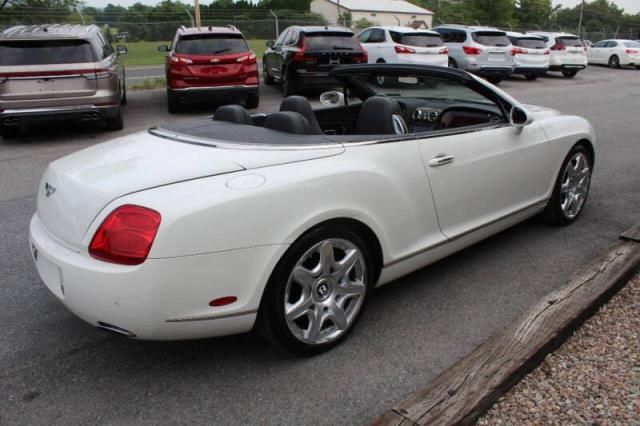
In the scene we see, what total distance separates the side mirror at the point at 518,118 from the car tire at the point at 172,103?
7.83m

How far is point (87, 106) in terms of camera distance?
323 inches

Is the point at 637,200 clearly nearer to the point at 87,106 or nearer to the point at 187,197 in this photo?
the point at 187,197

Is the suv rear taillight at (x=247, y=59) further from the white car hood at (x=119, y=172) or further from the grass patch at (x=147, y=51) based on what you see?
the grass patch at (x=147, y=51)

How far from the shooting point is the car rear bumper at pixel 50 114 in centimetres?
786

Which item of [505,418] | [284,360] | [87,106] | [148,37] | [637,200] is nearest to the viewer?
[505,418]

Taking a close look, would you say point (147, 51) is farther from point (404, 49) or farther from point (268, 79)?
point (404, 49)

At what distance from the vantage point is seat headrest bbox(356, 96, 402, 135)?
3467 mm

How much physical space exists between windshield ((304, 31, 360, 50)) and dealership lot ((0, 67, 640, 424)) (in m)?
8.63

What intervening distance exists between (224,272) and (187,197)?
35 cm

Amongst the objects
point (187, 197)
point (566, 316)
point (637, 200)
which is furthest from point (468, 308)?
point (637, 200)

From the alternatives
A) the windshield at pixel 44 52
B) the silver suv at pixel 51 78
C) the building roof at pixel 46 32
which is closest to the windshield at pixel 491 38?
the building roof at pixel 46 32

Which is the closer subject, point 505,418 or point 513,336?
point 505,418

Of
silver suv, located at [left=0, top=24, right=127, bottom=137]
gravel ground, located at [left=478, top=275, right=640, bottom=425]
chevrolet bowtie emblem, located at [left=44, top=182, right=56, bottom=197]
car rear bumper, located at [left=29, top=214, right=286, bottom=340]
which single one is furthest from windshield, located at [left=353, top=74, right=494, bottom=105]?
silver suv, located at [left=0, top=24, right=127, bottom=137]

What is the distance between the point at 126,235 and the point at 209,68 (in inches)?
338
